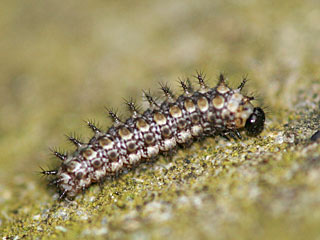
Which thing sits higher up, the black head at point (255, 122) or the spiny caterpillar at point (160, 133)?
the spiny caterpillar at point (160, 133)

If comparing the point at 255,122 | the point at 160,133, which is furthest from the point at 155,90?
the point at 255,122

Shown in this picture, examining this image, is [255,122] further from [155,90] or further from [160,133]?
[155,90]

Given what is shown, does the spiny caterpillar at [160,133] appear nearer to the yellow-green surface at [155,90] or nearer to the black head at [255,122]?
the black head at [255,122]

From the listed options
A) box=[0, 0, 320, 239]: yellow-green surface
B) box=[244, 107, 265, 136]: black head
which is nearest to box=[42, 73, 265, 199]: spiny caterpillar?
box=[244, 107, 265, 136]: black head

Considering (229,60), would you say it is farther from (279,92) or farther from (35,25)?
(35,25)

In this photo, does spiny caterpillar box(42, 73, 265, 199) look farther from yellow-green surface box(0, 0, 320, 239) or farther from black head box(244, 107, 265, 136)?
yellow-green surface box(0, 0, 320, 239)

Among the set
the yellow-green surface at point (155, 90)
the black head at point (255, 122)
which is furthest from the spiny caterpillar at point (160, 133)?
the yellow-green surface at point (155, 90)

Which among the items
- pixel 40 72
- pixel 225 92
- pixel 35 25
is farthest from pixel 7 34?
pixel 225 92
